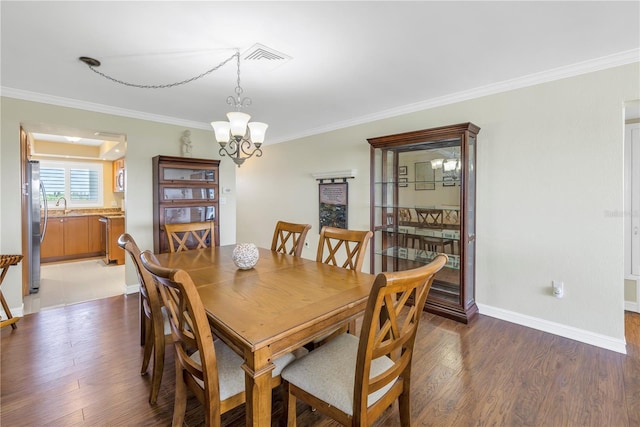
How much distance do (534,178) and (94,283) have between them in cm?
566

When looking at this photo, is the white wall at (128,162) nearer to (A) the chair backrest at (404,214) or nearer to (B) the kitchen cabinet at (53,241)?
(A) the chair backrest at (404,214)

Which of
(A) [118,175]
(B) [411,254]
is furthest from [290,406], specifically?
(A) [118,175]

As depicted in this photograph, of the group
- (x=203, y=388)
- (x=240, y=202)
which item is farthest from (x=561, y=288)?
(x=240, y=202)

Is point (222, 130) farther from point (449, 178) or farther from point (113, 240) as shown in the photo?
point (113, 240)

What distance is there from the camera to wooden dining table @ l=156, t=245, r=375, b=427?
1130 millimetres

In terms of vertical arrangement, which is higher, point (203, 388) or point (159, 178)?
point (159, 178)

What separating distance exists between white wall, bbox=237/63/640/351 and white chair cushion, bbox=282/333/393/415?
2203mm

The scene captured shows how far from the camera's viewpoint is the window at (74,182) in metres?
5.96

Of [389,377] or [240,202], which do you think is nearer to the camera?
[389,377]

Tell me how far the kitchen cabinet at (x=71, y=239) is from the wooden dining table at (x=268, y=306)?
192 inches

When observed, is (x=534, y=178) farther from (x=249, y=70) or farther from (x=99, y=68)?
(x=99, y=68)

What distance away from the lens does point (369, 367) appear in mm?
1126

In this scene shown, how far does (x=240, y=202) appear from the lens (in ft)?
21.0

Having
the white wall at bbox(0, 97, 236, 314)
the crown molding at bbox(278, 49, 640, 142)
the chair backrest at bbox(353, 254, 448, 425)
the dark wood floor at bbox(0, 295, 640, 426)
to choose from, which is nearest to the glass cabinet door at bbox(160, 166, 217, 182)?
the white wall at bbox(0, 97, 236, 314)
